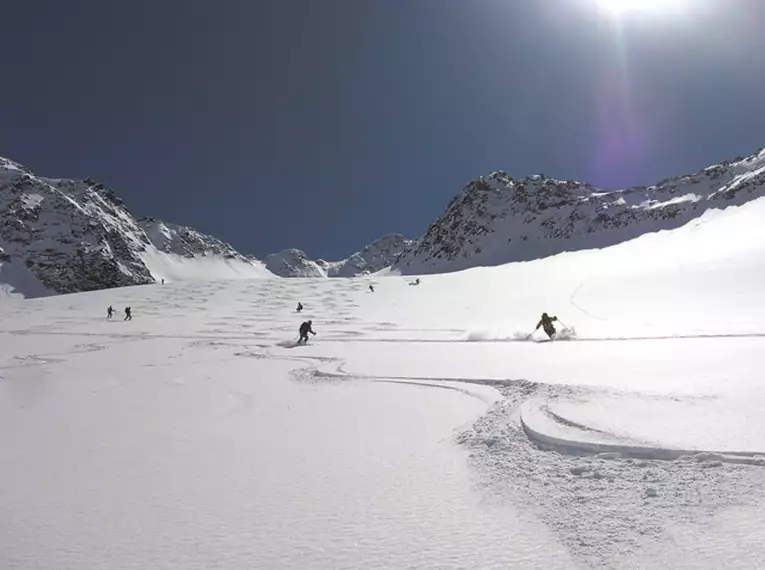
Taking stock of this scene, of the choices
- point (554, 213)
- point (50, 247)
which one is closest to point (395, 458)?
point (554, 213)

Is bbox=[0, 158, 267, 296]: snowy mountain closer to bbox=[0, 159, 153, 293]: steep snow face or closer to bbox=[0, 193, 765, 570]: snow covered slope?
bbox=[0, 159, 153, 293]: steep snow face

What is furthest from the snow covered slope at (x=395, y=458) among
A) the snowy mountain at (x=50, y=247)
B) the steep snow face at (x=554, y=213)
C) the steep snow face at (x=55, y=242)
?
the steep snow face at (x=55, y=242)

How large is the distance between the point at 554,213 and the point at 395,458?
14040 cm

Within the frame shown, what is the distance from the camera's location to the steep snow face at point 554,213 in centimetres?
9681

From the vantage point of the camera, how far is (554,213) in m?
135

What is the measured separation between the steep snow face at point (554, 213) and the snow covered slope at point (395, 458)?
87.0 meters

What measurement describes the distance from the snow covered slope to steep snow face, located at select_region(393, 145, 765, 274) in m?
87.0

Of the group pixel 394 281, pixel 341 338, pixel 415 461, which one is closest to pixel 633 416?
pixel 415 461

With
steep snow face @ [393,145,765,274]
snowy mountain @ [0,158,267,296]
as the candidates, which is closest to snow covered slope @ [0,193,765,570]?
steep snow face @ [393,145,765,274]

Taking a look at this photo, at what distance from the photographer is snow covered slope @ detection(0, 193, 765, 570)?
3236mm

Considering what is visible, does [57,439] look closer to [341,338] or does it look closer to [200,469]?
[200,469]

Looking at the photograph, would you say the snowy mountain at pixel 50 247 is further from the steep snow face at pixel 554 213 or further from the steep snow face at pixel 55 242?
the steep snow face at pixel 554 213

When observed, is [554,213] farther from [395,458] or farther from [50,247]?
[50,247]

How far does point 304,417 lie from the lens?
6.80m
